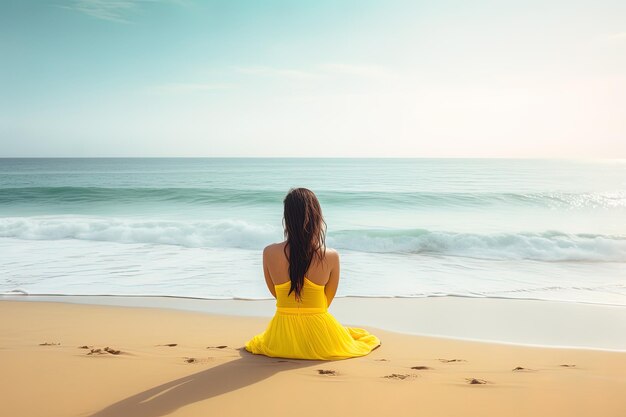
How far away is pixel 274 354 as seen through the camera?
4047mm

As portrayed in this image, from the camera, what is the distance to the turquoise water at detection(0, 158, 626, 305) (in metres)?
7.63

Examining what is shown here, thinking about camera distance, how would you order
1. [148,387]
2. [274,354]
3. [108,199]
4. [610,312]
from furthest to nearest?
[108,199] → [610,312] → [274,354] → [148,387]

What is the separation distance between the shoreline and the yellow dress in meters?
1.40

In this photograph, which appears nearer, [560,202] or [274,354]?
[274,354]

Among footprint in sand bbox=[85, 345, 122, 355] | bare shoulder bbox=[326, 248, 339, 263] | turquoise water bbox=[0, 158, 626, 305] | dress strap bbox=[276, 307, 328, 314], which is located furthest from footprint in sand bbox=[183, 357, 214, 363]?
turquoise water bbox=[0, 158, 626, 305]

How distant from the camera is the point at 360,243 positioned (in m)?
12.9

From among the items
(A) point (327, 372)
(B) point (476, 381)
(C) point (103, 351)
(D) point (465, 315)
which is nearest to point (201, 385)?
(A) point (327, 372)

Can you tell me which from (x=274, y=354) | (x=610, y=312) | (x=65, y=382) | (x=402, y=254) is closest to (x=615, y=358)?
(x=610, y=312)

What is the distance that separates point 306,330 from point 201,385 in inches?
37.7

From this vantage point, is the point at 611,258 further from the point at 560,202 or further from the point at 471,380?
the point at 560,202

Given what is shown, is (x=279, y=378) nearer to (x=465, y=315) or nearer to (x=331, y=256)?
(x=331, y=256)

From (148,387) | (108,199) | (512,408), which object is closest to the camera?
(512,408)

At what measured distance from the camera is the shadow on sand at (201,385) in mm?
3043

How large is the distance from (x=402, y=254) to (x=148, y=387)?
8638 mm
